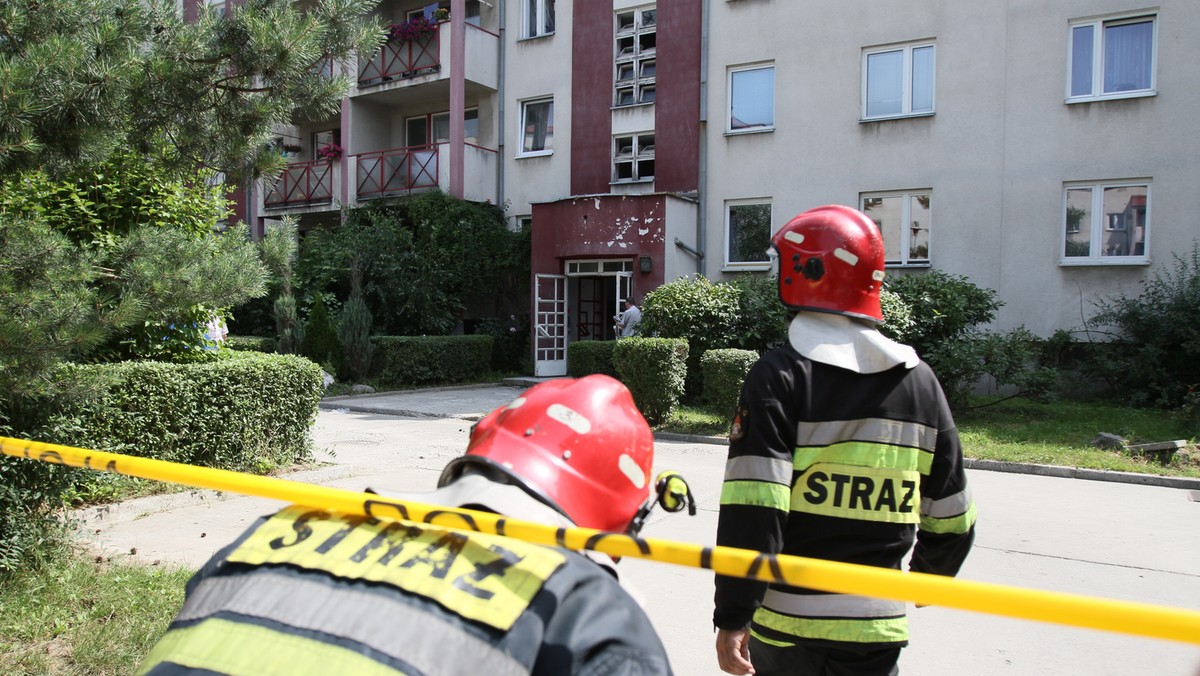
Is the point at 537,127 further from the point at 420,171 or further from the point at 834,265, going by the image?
the point at 834,265

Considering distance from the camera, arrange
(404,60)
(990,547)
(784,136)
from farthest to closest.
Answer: (404,60) → (784,136) → (990,547)

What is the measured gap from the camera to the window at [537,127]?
19688 millimetres

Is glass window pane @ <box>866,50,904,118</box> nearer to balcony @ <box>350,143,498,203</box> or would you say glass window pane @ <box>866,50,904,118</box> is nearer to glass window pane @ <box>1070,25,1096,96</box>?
glass window pane @ <box>1070,25,1096,96</box>

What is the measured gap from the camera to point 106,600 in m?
4.09

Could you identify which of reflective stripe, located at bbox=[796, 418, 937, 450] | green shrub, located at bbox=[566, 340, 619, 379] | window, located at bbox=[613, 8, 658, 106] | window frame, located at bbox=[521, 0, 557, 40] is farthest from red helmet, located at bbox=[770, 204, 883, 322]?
window frame, located at bbox=[521, 0, 557, 40]

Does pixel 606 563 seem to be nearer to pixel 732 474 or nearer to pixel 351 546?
pixel 351 546

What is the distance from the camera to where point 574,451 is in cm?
135

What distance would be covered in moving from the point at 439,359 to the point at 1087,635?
46.2 ft

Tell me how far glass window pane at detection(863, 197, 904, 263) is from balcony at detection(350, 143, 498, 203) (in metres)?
9.16

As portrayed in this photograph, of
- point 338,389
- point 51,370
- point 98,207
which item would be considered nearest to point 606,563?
point 51,370

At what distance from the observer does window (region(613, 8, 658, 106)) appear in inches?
717

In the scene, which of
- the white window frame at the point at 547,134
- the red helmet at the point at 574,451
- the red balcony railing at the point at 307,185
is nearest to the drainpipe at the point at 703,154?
the white window frame at the point at 547,134

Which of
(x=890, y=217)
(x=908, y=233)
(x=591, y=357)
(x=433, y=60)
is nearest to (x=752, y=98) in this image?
(x=890, y=217)

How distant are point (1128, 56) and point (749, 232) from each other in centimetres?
701
